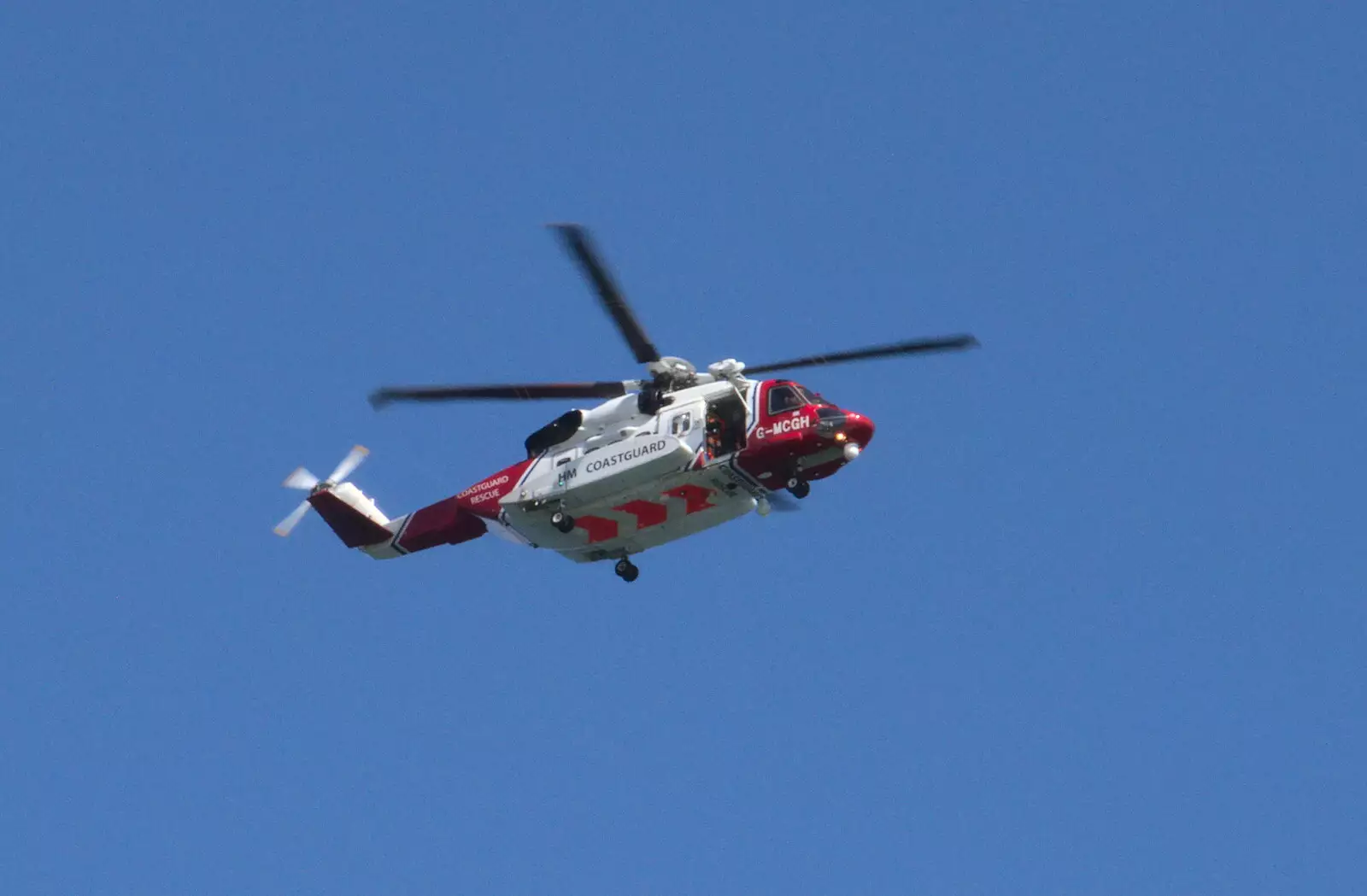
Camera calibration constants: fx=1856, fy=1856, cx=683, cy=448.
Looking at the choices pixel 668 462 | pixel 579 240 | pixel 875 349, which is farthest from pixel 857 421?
pixel 579 240

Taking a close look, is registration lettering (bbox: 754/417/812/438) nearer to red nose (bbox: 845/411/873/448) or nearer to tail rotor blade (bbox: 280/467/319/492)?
red nose (bbox: 845/411/873/448)

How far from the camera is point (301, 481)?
44.3 metres

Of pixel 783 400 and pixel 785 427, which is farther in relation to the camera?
pixel 783 400

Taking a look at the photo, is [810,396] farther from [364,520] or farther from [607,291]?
[364,520]

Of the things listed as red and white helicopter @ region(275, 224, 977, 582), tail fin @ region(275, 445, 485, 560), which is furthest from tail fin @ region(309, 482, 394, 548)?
red and white helicopter @ region(275, 224, 977, 582)

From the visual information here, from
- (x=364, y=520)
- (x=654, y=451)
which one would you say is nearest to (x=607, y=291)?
(x=654, y=451)

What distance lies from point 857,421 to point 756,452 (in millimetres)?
2078

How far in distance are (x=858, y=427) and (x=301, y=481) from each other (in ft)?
49.3

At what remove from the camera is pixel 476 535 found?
4194 cm

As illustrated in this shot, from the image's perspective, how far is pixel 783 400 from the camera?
120ft

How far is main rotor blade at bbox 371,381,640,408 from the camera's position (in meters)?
37.9

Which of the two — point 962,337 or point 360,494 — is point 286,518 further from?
point 962,337

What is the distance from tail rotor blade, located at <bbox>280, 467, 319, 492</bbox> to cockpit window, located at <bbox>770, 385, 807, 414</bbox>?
13.0 m

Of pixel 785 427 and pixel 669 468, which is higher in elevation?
pixel 785 427
